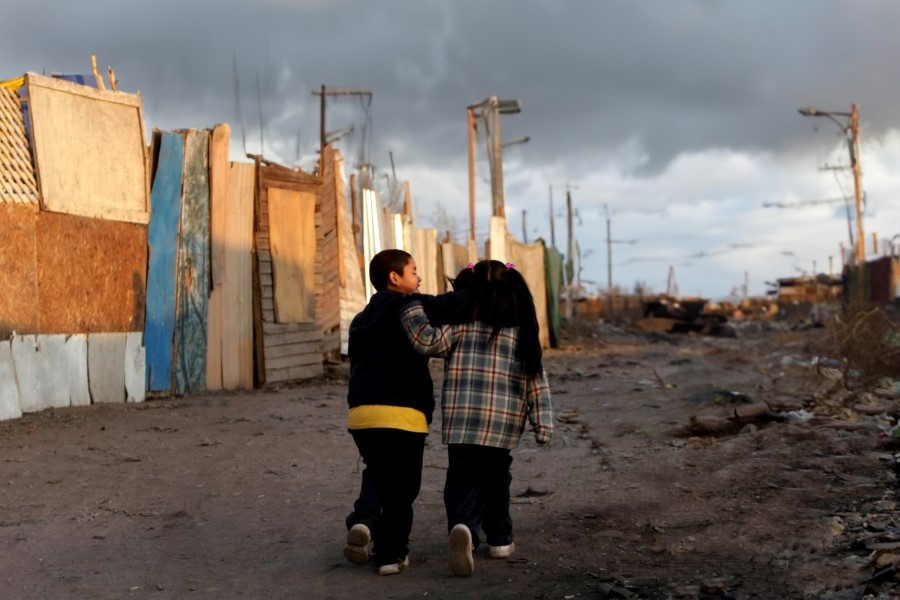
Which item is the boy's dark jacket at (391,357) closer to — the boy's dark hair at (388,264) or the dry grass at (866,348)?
the boy's dark hair at (388,264)

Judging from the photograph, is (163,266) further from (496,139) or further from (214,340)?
(496,139)

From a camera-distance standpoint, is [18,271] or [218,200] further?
[218,200]

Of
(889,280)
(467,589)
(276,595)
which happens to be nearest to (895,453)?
(467,589)

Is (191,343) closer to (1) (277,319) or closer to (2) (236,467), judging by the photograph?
(1) (277,319)

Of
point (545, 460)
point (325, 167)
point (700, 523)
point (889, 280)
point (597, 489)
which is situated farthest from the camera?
point (889, 280)

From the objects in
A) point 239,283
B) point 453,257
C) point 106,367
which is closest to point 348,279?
point 239,283

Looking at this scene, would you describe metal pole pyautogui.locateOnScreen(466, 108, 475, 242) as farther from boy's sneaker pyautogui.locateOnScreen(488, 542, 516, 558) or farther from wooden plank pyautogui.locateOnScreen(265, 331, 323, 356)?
boy's sneaker pyautogui.locateOnScreen(488, 542, 516, 558)

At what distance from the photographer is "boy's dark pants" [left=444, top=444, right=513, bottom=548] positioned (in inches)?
173

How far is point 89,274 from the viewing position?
9.15 m

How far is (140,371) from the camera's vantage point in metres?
9.69

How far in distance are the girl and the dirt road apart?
269 mm

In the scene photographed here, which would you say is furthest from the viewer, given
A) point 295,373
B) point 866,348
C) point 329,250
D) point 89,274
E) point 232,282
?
point 329,250

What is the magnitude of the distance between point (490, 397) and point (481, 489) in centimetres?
41

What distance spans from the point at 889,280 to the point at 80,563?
26.6 m
